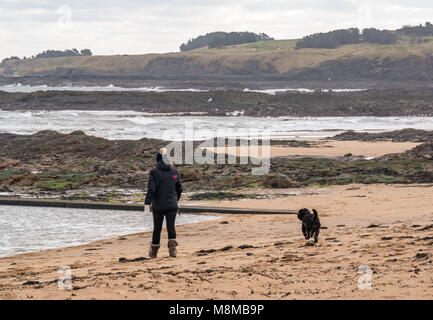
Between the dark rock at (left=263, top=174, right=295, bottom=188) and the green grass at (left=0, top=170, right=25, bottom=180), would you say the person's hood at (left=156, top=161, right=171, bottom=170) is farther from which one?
the green grass at (left=0, top=170, right=25, bottom=180)

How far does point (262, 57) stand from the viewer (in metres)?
141

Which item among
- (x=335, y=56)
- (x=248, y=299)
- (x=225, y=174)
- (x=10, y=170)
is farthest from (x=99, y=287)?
(x=335, y=56)

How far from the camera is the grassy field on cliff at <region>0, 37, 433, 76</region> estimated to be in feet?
422

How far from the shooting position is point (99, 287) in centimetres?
791

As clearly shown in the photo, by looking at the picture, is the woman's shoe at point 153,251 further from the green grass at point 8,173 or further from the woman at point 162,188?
the green grass at point 8,173

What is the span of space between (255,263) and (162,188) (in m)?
1.69

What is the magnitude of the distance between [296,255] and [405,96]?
72.2 meters

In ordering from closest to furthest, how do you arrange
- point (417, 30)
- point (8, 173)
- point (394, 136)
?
point (8, 173) → point (394, 136) → point (417, 30)

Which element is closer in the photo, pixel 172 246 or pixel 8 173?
pixel 172 246

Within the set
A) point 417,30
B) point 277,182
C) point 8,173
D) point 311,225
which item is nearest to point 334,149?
point 277,182

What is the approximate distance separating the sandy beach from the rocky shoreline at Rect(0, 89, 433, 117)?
4922 cm

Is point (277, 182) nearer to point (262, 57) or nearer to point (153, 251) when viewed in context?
point (153, 251)

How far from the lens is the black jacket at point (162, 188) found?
995 cm

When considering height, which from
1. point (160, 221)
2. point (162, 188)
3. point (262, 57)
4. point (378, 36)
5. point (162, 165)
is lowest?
point (160, 221)
